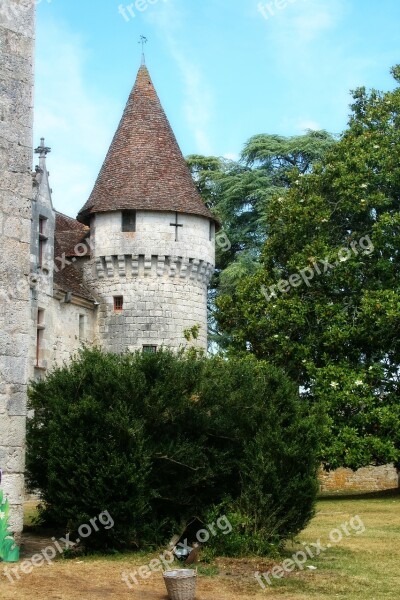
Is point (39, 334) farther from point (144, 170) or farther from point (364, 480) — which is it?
point (364, 480)

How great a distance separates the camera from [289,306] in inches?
1071

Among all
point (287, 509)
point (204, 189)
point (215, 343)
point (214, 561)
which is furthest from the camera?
point (204, 189)

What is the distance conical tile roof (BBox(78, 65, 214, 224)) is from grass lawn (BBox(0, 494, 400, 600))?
59.6ft

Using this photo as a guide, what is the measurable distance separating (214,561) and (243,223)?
27757 mm

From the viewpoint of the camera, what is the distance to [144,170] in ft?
105

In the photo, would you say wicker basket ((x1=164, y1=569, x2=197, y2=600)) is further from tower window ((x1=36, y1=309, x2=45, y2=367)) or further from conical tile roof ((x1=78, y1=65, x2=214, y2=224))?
conical tile roof ((x1=78, y1=65, x2=214, y2=224))

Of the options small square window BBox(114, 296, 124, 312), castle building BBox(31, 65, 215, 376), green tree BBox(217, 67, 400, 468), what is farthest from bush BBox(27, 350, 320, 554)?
small square window BBox(114, 296, 124, 312)

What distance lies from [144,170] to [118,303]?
180 inches

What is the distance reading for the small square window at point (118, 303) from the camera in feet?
105

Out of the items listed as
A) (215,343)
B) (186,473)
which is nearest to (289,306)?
(215,343)

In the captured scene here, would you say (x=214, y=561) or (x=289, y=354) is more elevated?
(x=289, y=354)

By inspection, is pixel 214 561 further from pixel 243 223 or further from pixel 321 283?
pixel 243 223

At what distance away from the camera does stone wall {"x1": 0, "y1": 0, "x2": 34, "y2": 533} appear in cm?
1184

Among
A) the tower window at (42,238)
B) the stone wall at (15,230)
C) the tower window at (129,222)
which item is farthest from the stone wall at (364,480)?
the stone wall at (15,230)
